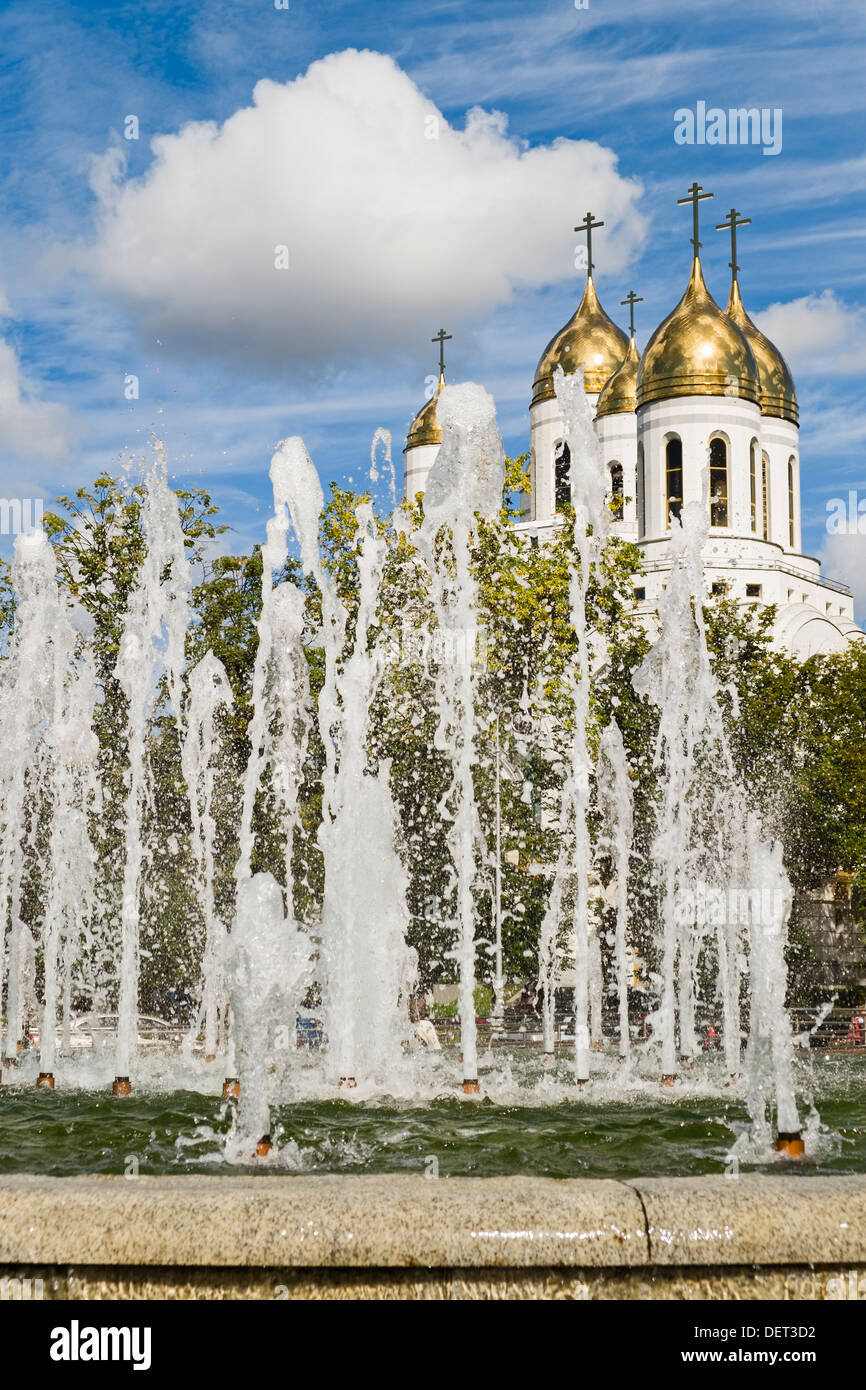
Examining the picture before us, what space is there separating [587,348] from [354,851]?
41264 mm

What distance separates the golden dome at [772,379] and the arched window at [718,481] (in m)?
5.99

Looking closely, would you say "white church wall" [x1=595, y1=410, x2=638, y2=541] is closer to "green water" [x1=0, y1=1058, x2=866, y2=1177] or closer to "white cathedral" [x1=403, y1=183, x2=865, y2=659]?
"white cathedral" [x1=403, y1=183, x2=865, y2=659]

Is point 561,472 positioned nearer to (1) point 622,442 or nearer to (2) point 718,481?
(1) point 622,442

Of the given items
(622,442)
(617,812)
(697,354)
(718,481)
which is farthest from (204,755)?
(622,442)

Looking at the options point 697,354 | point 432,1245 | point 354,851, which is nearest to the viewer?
point 432,1245

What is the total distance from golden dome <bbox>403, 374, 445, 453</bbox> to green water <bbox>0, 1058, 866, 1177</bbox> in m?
45.8

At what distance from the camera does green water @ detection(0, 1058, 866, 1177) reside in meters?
6.81

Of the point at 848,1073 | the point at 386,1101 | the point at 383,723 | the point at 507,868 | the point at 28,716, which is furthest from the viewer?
the point at 383,723

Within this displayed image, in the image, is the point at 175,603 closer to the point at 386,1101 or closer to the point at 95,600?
the point at 95,600

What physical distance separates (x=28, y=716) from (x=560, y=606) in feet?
37.8

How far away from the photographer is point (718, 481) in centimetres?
4475
